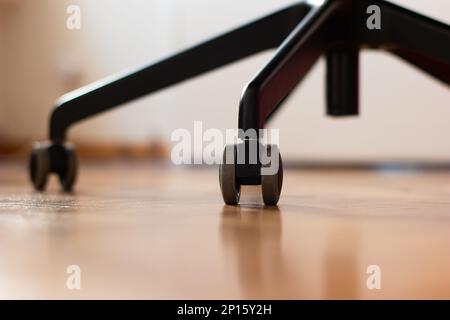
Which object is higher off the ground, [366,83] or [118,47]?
[118,47]

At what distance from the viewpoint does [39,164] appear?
118 cm

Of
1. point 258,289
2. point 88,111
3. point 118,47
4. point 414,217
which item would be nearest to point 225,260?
point 258,289

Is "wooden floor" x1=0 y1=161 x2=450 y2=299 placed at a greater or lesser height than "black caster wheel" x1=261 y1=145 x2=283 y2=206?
lesser

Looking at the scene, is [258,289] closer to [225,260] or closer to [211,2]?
[225,260]

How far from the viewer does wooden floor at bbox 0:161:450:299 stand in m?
0.44

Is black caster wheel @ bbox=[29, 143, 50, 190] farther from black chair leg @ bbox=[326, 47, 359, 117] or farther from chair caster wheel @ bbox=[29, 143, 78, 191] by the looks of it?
black chair leg @ bbox=[326, 47, 359, 117]

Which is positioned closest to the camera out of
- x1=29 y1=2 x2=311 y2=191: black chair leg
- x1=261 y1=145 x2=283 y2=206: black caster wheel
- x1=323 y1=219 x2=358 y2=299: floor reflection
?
x1=323 y1=219 x2=358 y2=299: floor reflection

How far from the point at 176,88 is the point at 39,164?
1.28m

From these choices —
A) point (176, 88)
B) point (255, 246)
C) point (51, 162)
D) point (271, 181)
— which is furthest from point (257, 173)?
point (176, 88)

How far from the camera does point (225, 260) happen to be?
0.54 m

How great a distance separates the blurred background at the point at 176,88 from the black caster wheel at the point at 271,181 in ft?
3.62

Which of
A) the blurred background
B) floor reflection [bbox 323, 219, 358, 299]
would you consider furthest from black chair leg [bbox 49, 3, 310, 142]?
the blurred background

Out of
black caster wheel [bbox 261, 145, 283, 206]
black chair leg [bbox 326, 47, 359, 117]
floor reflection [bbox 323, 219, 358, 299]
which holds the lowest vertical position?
floor reflection [bbox 323, 219, 358, 299]
